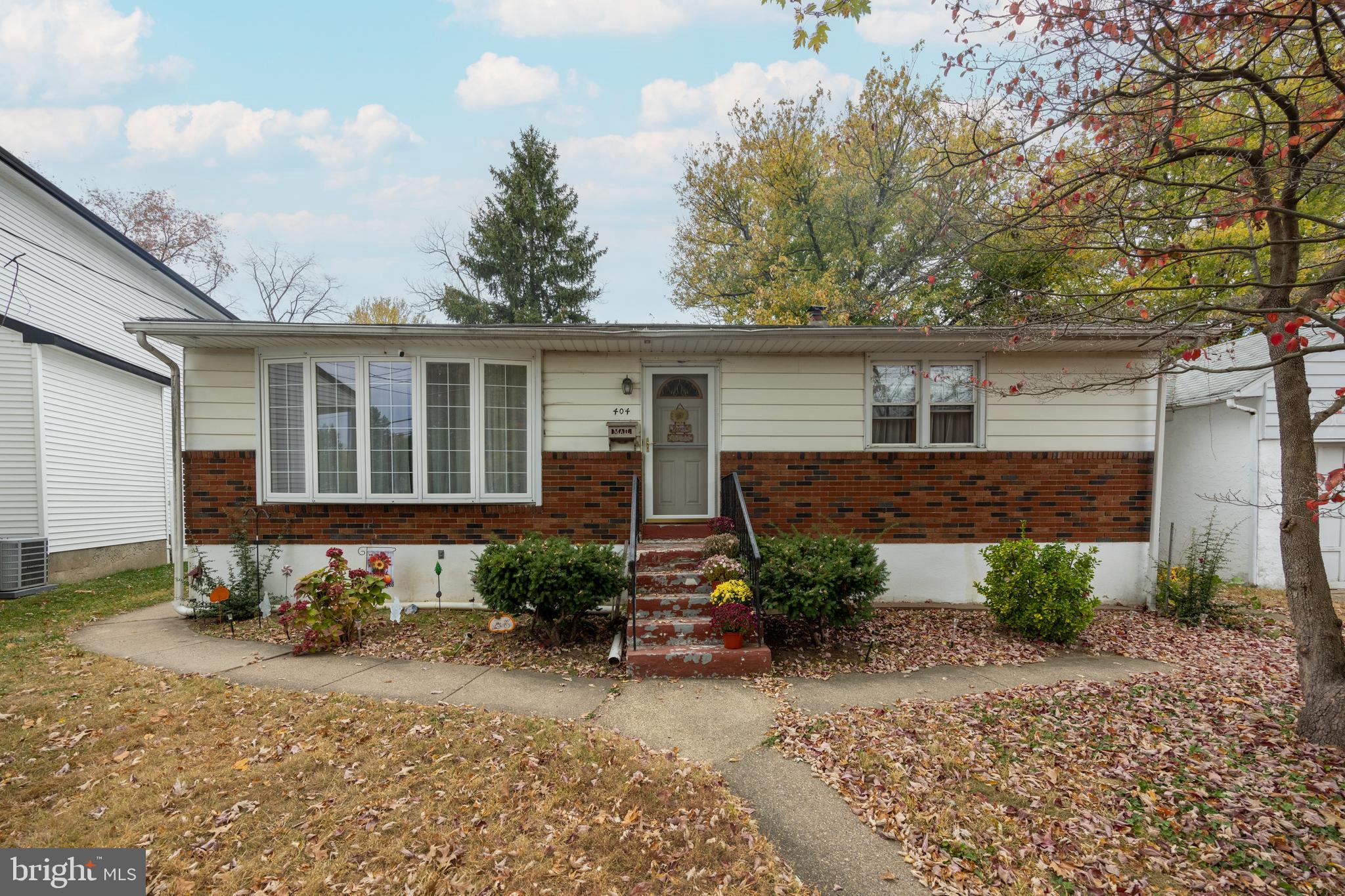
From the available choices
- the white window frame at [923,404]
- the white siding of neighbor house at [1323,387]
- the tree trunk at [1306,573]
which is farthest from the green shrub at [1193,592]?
the tree trunk at [1306,573]

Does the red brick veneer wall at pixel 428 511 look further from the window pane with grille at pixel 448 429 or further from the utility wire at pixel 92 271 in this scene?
the utility wire at pixel 92 271

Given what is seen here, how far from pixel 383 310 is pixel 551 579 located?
21775mm

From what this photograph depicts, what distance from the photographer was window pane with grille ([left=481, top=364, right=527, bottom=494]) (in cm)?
704

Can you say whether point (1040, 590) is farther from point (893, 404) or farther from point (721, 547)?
point (721, 547)

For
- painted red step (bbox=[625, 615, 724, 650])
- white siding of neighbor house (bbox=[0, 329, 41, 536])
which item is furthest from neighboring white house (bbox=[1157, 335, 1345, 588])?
white siding of neighbor house (bbox=[0, 329, 41, 536])

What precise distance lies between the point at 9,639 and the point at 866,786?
843 centimetres

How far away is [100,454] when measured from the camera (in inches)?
406

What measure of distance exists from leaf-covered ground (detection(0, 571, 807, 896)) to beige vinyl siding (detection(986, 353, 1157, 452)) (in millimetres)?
6063

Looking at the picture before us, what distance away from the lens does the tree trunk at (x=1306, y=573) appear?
11.8 ft

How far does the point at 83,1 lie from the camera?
8383mm

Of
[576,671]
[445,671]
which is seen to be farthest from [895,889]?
[445,671]

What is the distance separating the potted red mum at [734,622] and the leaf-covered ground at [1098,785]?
1.01 m

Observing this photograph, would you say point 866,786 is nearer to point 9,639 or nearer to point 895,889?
point 895,889

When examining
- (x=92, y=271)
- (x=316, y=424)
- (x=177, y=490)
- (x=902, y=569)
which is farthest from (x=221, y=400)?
(x=902, y=569)
